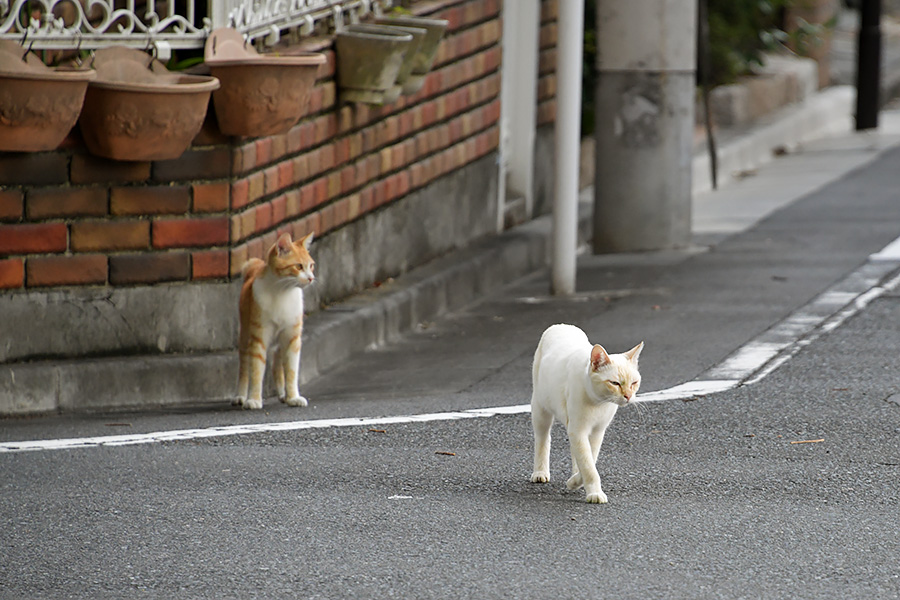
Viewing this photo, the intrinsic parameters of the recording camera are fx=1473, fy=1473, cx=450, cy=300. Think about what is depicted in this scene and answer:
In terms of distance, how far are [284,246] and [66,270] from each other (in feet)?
3.31

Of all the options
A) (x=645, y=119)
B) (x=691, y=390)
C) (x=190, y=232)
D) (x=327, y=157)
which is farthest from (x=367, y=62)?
(x=645, y=119)

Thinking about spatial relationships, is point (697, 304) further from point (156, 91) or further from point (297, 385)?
point (156, 91)

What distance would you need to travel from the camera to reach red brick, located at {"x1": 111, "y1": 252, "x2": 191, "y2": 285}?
21.6ft

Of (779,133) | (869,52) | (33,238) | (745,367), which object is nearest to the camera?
(33,238)

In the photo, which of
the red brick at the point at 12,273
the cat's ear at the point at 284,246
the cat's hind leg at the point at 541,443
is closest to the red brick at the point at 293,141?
the cat's ear at the point at 284,246

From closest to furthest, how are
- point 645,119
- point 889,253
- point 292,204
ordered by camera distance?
point 292,204 → point 889,253 → point 645,119

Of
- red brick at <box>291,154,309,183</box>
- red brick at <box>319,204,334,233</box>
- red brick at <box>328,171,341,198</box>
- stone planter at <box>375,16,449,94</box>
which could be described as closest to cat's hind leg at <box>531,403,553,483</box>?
red brick at <box>291,154,309,183</box>

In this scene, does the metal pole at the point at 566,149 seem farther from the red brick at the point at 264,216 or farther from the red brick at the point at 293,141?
the red brick at the point at 264,216

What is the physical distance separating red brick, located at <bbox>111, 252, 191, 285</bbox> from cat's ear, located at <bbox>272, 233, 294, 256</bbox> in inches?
23.8

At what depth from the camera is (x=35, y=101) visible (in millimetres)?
5938

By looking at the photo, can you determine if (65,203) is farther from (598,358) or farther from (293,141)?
(598,358)

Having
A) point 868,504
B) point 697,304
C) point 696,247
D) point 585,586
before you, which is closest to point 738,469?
point 868,504

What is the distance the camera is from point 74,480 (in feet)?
17.3

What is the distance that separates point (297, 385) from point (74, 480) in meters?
1.63
